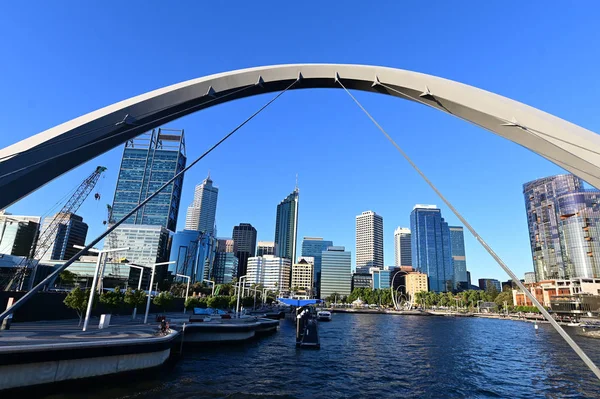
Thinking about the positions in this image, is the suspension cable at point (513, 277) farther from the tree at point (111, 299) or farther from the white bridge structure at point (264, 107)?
the tree at point (111, 299)

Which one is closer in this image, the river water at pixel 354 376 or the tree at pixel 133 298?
the river water at pixel 354 376

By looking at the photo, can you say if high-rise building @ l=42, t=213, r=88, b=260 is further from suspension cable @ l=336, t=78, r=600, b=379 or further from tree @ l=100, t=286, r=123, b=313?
suspension cable @ l=336, t=78, r=600, b=379

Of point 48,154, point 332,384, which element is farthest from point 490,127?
point 332,384

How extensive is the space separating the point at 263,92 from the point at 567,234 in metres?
193

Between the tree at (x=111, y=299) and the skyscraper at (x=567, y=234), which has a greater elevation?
the skyscraper at (x=567, y=234)

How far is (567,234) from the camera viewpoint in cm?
15600

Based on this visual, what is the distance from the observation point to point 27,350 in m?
14.7

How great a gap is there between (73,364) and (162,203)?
19298 cm

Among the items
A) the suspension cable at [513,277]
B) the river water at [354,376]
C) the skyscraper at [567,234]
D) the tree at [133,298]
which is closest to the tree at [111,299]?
the tree at [133,298]

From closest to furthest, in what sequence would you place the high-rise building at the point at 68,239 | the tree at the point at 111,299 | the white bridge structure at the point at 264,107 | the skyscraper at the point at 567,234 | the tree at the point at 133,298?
the white bridge structure at the point at 264,107, the tree at the point at 111,299, the tree at the point at 133,298, the skyscraper at the point at 567,234, the high-rise building at the point at 68,239

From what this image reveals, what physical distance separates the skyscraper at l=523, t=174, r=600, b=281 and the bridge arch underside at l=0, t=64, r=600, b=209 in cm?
18196

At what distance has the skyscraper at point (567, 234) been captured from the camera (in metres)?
147

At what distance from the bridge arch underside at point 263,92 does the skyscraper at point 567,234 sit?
597 ft

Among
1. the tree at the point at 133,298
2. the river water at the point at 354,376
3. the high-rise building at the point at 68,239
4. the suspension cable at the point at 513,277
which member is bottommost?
the river water at the point at 354,376
